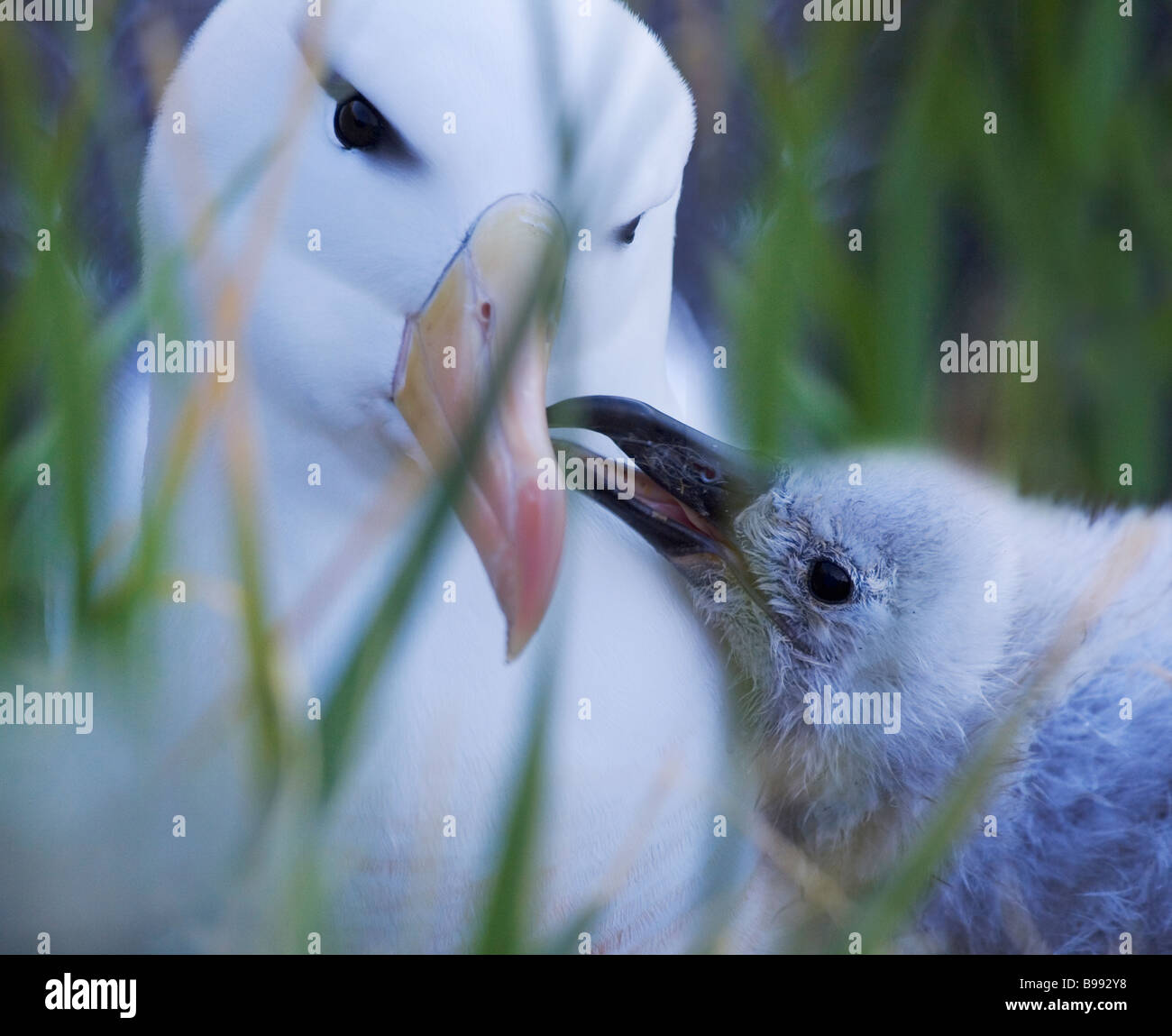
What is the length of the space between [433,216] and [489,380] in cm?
17

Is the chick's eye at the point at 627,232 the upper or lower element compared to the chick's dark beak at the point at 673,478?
upper

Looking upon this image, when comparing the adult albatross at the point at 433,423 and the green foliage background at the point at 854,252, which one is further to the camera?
the green foliage background at the point at 854,252

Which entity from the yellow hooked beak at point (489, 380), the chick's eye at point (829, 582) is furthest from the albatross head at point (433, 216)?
the chick's eye at point (829, 582)

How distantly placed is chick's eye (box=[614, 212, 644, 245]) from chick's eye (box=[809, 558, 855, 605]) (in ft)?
1.25

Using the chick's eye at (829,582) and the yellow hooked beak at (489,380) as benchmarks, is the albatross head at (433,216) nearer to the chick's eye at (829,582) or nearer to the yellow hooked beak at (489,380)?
the yellow hooked beak at (489,380)

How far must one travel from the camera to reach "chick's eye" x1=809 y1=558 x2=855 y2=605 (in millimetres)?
1126

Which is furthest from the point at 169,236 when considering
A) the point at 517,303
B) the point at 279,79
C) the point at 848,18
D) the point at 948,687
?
the point at 948,687

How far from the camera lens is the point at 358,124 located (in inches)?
41.6

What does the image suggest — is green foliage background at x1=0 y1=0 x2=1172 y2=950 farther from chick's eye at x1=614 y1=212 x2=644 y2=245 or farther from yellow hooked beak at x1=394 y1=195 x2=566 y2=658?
yellow hooked beak at x1=394 y1=195 x2=566 y2=658

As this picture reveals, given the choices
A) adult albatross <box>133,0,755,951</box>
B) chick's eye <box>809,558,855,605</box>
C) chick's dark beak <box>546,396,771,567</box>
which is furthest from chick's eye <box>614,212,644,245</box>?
chick's eye <box>809,558,855,605</box>

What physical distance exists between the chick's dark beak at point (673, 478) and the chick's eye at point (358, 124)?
0.31m

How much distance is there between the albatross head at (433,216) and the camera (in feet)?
3.42

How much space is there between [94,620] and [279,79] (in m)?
0.57

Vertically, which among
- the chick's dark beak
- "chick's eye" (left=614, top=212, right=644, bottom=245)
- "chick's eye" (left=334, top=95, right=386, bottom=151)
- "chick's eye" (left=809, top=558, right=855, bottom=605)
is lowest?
"chick's eye" (left=809, top=558, right=855, bottom=605)
